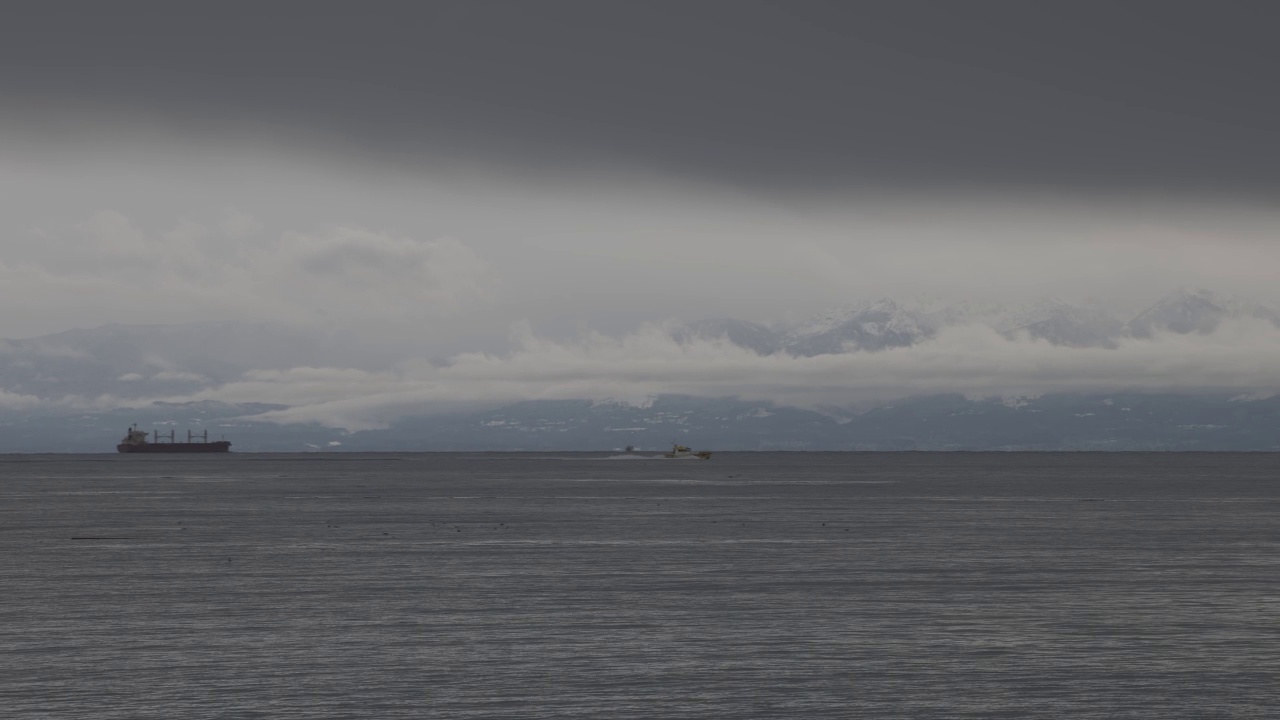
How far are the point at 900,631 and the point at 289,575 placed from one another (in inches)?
1729

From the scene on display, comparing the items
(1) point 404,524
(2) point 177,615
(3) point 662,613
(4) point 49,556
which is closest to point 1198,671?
(3) point 662,613

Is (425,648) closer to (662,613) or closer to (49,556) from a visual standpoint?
(662,613)

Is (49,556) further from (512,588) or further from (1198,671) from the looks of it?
(1198,671)

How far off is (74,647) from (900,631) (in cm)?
3523

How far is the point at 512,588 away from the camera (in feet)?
282

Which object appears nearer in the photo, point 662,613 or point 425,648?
point 425,648

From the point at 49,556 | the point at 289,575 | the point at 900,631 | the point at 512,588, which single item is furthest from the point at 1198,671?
the point at 49,556

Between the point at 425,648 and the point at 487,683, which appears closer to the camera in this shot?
the point at 487,683

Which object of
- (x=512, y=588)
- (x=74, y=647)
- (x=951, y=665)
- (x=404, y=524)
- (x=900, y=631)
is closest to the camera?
(x=951, y=665)

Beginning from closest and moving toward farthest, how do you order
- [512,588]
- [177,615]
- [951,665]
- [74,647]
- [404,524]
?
[951,665]
[74,647]
[177,615]
[512,588]
[404,524]

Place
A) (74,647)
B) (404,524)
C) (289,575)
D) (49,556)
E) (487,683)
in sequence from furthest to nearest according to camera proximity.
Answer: (404,524) → (49,556) → (289,575) → (74,647) → (487,683)

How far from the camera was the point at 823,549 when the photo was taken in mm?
117438

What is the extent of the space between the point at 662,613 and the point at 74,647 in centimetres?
2690

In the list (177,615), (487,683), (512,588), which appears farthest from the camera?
(512,588)
